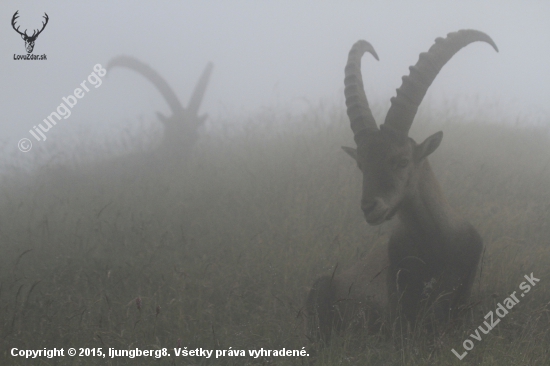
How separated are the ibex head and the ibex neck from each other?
69mm

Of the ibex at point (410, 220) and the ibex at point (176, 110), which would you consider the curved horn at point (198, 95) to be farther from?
the ibex at point (410, 220)

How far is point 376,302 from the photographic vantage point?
3.62 meters

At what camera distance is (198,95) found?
9719 mm

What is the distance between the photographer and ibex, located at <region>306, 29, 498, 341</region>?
3328 mm

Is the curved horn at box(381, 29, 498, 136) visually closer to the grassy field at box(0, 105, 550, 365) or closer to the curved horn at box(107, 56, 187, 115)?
the grassy field at box(0, 105, 550, 365)

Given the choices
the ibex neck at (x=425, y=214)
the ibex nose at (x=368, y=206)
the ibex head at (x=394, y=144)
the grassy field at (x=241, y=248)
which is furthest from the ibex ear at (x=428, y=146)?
the grassy field at (x=241, y=248)

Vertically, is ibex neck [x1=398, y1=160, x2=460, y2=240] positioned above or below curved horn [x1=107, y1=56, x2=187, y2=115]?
below

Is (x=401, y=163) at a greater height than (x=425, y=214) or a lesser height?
greater

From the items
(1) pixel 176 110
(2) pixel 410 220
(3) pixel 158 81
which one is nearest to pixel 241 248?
(2) pixel 410 220

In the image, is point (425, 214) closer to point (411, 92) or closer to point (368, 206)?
point (368, 206)

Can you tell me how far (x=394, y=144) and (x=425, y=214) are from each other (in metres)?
0.59

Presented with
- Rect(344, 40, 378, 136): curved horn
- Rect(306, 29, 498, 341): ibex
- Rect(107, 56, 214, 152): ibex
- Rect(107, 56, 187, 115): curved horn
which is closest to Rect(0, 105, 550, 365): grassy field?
Rect(306, 29, 498, 341): ibex

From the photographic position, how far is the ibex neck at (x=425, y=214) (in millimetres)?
3424

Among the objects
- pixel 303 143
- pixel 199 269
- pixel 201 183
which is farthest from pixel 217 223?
pixel 303 143
